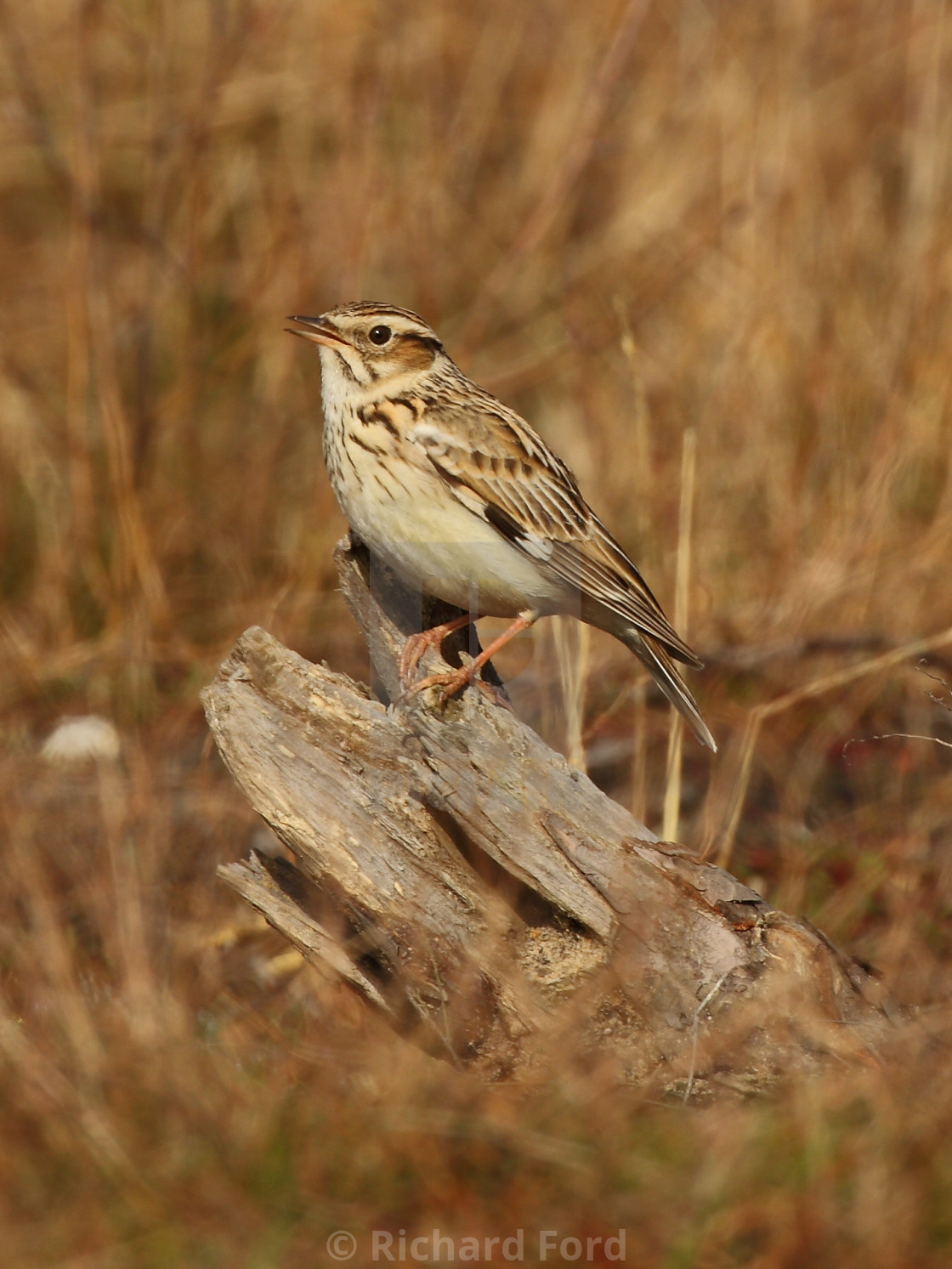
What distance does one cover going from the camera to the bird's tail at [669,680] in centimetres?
532

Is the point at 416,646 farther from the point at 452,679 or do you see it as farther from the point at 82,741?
the point at 82,741

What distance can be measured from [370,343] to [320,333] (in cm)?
22

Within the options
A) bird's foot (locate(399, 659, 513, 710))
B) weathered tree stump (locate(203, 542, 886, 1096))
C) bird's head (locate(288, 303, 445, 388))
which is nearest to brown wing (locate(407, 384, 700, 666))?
bird's head (locate(288, 303, 445, 388))

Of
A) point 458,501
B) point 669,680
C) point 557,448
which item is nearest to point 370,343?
point 458,501

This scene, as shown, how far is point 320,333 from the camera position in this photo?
5844mm

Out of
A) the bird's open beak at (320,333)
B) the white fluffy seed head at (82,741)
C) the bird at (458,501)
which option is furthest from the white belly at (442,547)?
the white fluffy seed head at (82,741)

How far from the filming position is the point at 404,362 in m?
5.82

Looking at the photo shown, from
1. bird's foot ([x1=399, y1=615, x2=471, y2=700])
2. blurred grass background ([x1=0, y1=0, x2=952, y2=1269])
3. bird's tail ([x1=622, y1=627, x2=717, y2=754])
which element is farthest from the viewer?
bird's tail ([x1=622, y1=627, x2=717, y2=754])

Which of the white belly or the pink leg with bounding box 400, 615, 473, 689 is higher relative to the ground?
the white belly

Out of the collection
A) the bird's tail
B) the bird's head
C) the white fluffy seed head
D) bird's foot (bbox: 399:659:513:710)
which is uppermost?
the bird's head

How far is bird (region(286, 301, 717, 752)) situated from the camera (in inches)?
203

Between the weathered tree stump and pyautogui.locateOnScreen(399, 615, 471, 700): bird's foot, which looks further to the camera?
pyautogui.locateOnScreen(399, 615, 471, 700): bird's foot

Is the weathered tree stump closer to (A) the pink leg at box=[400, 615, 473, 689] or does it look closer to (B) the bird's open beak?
(A) the pink leg at box=[400, 615, 473, 689]

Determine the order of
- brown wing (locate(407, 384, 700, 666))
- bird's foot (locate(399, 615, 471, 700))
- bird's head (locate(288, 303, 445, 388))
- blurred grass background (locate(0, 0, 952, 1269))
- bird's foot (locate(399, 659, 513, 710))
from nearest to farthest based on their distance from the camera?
blurred grass background (locate(0, 0, 952, 1269)) → bird's foot (locate(399, 659, 513, 710)) → bird's foot (locate(399, 615, 471, 700)) → brown wing (locate(407, 384, 700, 666)) → bird's head (locate(288, 303, 445, 388))
